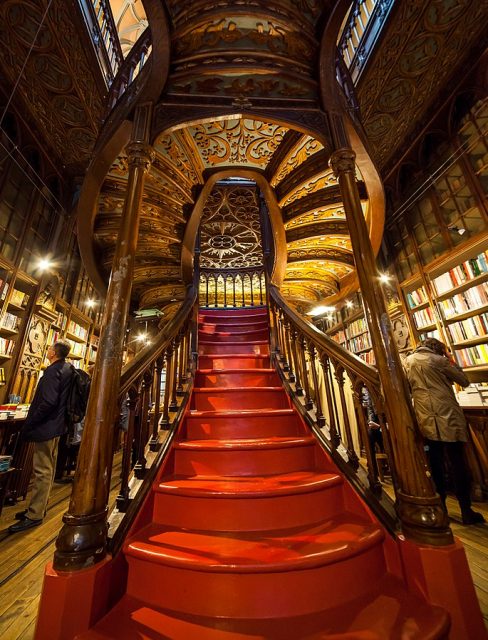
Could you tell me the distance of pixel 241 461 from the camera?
1.54 metres

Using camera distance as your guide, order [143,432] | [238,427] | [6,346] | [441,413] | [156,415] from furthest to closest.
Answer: [6,346] < [441,413] < [238,427] < [156,415] < [143,432]

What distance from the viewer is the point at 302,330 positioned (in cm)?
204

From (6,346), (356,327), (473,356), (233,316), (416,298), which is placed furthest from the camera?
(356,327)

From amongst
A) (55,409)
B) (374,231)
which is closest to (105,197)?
(55,409)

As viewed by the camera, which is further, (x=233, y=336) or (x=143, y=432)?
(x=233, y=336)

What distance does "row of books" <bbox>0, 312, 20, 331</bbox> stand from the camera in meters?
3.13

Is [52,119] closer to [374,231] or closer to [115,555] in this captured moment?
[374,231]

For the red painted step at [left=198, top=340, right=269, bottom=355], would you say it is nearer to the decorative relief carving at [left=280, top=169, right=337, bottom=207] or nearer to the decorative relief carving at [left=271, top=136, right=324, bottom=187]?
the decorative relief carving at [left=280, top=169, right=337, bottom=207]

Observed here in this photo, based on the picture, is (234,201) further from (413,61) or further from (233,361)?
(233,361)

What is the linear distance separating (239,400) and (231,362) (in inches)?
30.3

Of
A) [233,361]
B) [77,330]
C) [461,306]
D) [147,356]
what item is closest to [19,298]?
[77,330]

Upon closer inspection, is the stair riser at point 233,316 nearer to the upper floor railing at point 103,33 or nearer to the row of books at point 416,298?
the row of books at point 416,298

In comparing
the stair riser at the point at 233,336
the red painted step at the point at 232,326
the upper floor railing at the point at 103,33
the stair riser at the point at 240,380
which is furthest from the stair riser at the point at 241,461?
the upper floor railing at the point at 103,33

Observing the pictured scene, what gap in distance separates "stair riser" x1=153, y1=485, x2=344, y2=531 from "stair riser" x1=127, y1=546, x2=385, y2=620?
0.26m
